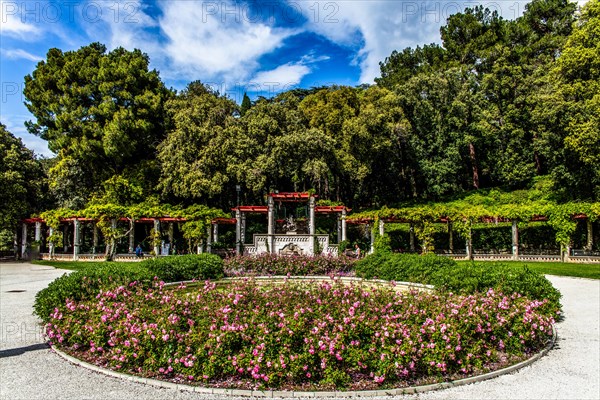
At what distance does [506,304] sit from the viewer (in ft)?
20.8

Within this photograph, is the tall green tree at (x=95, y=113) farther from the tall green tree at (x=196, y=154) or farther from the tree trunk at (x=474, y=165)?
the tree trunk at (x=474, y=165)

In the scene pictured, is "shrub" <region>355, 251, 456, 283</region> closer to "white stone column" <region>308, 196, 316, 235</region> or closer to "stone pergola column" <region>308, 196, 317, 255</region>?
"stone pergola column" <region>308, 196, 317, 255</region>

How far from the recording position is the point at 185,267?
1176 centimetres

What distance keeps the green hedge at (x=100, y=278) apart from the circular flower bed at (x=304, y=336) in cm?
107

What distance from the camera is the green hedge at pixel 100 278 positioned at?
7.46 m

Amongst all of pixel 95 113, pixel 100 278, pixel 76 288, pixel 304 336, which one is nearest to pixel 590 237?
pixel 304 336

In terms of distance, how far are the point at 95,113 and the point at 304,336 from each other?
27.7 metres

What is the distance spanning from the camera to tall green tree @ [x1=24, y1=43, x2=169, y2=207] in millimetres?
27406

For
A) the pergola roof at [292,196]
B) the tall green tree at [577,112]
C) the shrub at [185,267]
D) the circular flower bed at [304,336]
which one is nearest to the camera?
the circular flower bed at [304,336]

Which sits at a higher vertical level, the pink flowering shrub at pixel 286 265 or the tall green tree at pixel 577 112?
the tall green tree at pixel 577 112

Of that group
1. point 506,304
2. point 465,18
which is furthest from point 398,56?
point 506,304

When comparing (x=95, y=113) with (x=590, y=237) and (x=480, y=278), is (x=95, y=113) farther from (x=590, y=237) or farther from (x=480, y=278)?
(x=590, y=237)

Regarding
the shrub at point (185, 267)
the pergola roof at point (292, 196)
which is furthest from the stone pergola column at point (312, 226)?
the shrub at point (185, 267)

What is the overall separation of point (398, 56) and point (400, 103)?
11.9 meters
